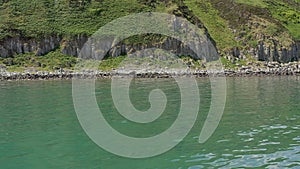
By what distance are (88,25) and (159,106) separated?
248ft

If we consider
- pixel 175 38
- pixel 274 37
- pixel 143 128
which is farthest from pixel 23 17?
pixel 143 128

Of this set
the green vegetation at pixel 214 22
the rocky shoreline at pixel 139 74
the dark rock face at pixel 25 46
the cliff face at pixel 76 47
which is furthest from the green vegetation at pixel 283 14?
the dark rock face at pixel 25 46

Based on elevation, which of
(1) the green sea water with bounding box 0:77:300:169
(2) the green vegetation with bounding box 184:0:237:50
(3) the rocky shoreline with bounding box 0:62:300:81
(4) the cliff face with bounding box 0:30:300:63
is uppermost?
(2) the green vegetation with bounding box 184:0:237:50

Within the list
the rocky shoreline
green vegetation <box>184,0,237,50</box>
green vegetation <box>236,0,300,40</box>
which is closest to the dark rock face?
the rocky shoreline

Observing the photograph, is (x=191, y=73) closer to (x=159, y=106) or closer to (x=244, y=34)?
(x=244, y=34)

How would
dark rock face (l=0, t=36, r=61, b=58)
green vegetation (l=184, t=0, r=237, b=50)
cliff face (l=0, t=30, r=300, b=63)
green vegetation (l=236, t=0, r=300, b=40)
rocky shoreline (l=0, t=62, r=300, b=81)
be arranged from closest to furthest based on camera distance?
rocky shoreline (l=0, t=62, r=300, b=81), dark rock face (l=0, t=36, r=61, b=58), cliff face (l=0, t=30, r=300, b=63), green vegetation (l=184, t=0, r=237, b=50), green vegetation (l=236, t=0, r=300, b=40)

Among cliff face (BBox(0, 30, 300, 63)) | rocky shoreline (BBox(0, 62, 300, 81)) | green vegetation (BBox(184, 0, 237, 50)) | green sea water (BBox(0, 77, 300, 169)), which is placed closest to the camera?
green sea water (BBox(0, 77, 300, 169))

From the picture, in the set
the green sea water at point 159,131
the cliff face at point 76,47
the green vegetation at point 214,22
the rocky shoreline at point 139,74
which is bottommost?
the green sea water at point 159,131

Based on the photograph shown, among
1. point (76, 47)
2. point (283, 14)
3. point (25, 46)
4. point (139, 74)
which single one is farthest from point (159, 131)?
point (283, 14)

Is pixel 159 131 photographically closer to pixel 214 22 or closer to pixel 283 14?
pixel 214 22

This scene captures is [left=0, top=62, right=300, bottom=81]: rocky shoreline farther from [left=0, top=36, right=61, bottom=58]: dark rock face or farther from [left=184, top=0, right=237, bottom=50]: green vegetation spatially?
[left=184, top=0, right=237, bottom=50]: green vegetation

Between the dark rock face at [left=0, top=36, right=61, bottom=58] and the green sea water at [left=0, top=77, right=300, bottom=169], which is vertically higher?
the dark rock face at [left=0, top=36, right=61, bottom=58]

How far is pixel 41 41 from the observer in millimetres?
101188

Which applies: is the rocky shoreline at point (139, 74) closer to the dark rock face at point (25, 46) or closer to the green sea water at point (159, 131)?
the dark rock face at point (25, 46)
